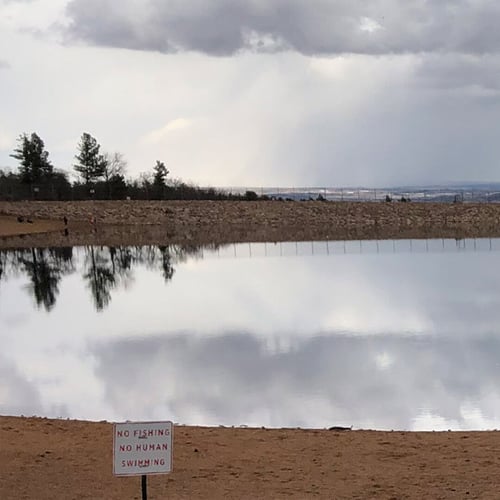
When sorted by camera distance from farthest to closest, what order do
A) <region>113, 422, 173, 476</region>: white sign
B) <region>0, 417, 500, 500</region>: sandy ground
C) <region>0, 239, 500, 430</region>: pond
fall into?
<region>0, 239, 500, 430</region>: pond, <region>0, 417, 500, 500</region>: sandy ground, <region>113, 422, 173, 476</region>: white sign

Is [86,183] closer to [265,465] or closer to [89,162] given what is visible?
[89,162]

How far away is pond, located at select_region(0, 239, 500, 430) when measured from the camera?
1044 cm

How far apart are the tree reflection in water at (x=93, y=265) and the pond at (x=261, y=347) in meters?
0.19

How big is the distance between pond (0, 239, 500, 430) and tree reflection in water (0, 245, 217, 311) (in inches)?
7.5

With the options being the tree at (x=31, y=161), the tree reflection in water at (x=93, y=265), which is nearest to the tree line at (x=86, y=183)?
the tree at (x=31, y=161)

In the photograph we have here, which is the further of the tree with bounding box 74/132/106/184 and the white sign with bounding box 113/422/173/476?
the tree with bounding box 74/132/106/184

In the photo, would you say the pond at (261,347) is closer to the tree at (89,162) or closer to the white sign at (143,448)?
the white sign at (143,448)

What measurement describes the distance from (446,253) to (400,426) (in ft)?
85.0

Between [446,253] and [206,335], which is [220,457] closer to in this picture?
[206,335]

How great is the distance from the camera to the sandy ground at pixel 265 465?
6.77 metres

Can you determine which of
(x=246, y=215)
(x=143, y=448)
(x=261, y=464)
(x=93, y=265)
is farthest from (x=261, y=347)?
(x=246, y=215)

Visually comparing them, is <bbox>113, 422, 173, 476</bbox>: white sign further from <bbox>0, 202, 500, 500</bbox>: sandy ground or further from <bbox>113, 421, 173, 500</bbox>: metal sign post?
<bbox>0, 202, 500, 500</bbox>: sandy ground

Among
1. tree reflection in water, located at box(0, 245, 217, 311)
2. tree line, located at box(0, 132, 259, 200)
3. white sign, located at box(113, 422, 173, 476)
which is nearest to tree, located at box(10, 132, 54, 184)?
tree line, located at box(0, 132, 259, 200)

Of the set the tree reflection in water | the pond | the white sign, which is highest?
the white sign
